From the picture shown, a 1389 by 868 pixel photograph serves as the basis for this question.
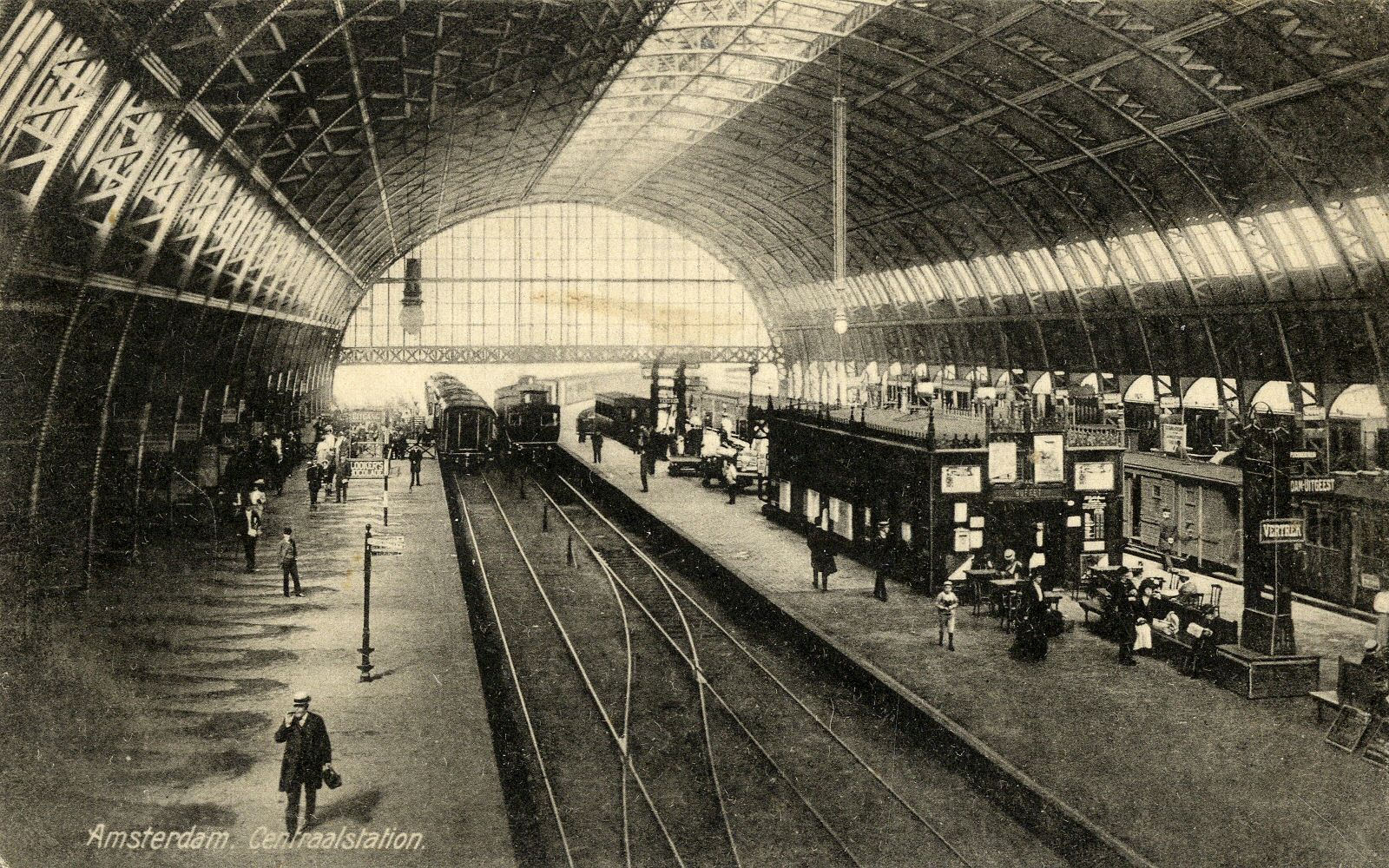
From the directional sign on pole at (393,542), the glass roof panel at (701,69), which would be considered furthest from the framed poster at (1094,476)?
the directional sign on pole at (393,542)

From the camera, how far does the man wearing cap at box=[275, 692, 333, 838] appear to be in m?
9.06

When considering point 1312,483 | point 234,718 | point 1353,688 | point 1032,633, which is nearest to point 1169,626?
point 1032,633

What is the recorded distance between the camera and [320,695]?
41.5 feet

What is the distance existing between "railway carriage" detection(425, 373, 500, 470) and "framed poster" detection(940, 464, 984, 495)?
79.7ft

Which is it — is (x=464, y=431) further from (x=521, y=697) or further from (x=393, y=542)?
(x=521, y=697)

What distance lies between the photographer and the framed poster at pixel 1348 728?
474 inches

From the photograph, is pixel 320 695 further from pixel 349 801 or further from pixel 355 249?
pixel 355 249

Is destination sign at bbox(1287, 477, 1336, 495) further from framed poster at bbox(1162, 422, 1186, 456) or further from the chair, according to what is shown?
framed poster at bbox(1162, 422, 1186, 456)

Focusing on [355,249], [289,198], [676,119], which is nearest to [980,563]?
[289,198]

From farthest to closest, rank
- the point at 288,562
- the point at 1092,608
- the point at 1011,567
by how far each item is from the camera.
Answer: the point at 1011,567
the point at 1092,608
the point at 288,562

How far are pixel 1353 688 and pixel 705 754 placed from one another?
8295 mm

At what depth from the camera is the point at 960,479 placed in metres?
19.8

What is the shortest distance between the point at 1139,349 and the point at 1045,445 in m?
13.2

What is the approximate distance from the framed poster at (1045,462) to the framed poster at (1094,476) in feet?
1.67
